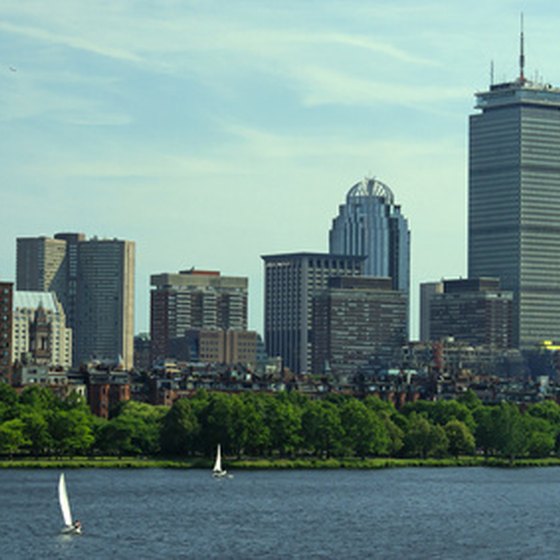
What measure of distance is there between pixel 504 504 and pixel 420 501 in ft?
28.0

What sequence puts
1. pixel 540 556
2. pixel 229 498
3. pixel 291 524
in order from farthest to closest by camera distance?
pixel 229 498 → pixel 291 524 → pixel 540 556

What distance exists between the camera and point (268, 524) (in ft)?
535

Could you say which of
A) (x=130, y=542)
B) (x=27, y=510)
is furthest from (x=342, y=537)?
(x=27, y=510)

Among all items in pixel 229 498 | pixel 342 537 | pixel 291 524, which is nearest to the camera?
Answer: pixel 342 537

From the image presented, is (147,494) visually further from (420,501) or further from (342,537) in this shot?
(342,537)

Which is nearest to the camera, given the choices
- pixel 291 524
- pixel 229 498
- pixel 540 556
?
pixel 540 556

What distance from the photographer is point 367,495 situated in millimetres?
196125

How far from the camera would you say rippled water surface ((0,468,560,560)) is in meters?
142

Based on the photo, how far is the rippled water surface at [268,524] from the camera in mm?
142500

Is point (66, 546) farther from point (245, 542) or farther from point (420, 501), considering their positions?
point (420, 501)

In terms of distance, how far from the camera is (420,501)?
7525 inches

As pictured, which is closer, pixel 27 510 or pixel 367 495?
pixel 27 510

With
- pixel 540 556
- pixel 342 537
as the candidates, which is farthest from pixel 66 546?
pixel 540 556

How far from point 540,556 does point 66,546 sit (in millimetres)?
35355
